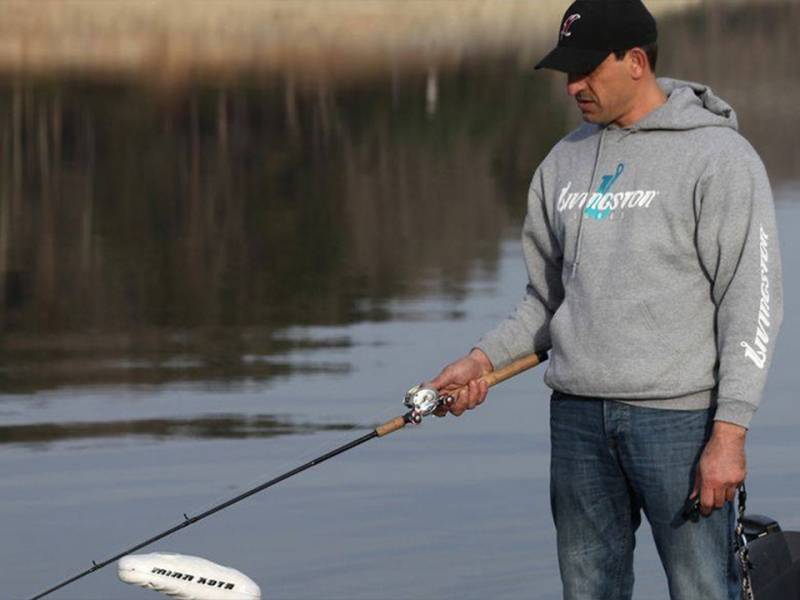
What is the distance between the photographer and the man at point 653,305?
15.6 feet

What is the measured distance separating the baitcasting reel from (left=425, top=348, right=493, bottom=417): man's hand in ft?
0.07

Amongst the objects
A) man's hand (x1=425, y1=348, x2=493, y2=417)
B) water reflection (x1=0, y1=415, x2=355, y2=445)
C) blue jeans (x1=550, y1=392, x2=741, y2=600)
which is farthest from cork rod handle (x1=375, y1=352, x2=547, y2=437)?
water reflection (x1=0, y1=415, x2=355, y2=445)

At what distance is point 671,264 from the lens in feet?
15.9

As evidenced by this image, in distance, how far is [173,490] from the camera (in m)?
8.79

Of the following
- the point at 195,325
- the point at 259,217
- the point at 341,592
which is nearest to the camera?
the point at 341,592

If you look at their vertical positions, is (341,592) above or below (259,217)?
above

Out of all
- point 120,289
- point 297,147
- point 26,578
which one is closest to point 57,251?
point 120,289

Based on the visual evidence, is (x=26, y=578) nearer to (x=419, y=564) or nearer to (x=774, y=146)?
(x=419, y=564)

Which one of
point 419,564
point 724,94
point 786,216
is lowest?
point 724,94

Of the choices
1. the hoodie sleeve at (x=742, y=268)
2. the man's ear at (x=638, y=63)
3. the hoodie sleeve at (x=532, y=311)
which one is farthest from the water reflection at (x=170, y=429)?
the hoodie sleeve at (x=742, y=268)

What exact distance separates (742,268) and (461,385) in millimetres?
882

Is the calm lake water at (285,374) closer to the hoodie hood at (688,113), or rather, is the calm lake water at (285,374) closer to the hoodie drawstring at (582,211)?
the hoodie drawstring at (582,211)

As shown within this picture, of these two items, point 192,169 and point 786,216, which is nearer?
point 786,216

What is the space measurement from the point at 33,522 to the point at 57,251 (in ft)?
34.2
